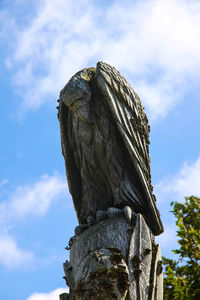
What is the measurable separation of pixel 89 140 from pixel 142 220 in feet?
4.23

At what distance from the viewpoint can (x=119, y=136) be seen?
6582mm

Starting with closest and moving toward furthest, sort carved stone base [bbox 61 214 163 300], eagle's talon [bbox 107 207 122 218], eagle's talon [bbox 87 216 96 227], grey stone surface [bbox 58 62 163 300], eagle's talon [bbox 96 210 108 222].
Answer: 1. carved stone base [bbox 61 214 163 300]
2. grey stone surface [bbox 58 62 163 300]
3. eagle's talon [bbox 107 207 122 218]
4. eagle's talon [bbox 96 210 108 222]
5. eagle's talon [bbox 87 216 96 227]

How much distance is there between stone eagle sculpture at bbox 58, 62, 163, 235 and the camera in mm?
6402

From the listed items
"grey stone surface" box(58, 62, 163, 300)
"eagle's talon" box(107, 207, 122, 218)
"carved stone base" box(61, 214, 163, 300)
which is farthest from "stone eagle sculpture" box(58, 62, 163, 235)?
"carved stone base" box(61, 214, 163, 300)

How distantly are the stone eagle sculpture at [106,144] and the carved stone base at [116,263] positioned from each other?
43 centimetres

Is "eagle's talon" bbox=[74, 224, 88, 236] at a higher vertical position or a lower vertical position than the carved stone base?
higher

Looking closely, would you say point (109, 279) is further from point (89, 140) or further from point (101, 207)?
point (89, 140)

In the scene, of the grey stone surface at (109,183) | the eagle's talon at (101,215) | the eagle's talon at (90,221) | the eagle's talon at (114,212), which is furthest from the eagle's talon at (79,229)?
the eagle's talon at (114,212)

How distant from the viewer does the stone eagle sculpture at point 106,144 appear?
21.0ft

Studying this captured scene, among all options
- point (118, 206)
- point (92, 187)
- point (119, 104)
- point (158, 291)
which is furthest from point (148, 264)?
point (119, 104)

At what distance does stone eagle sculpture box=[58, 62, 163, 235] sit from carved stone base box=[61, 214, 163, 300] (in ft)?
1.42

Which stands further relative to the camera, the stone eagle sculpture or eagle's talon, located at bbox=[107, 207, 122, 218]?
the stone eagle sculpture

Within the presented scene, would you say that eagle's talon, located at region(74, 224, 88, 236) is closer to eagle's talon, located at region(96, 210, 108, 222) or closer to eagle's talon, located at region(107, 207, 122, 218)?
eagle's talon, located at region(96, 210, 108, 222)

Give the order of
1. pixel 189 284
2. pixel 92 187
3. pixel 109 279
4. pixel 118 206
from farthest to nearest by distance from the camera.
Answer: pixel 92 187 < pixel 118 206 < pixel 189 284 < pixel 109 279
